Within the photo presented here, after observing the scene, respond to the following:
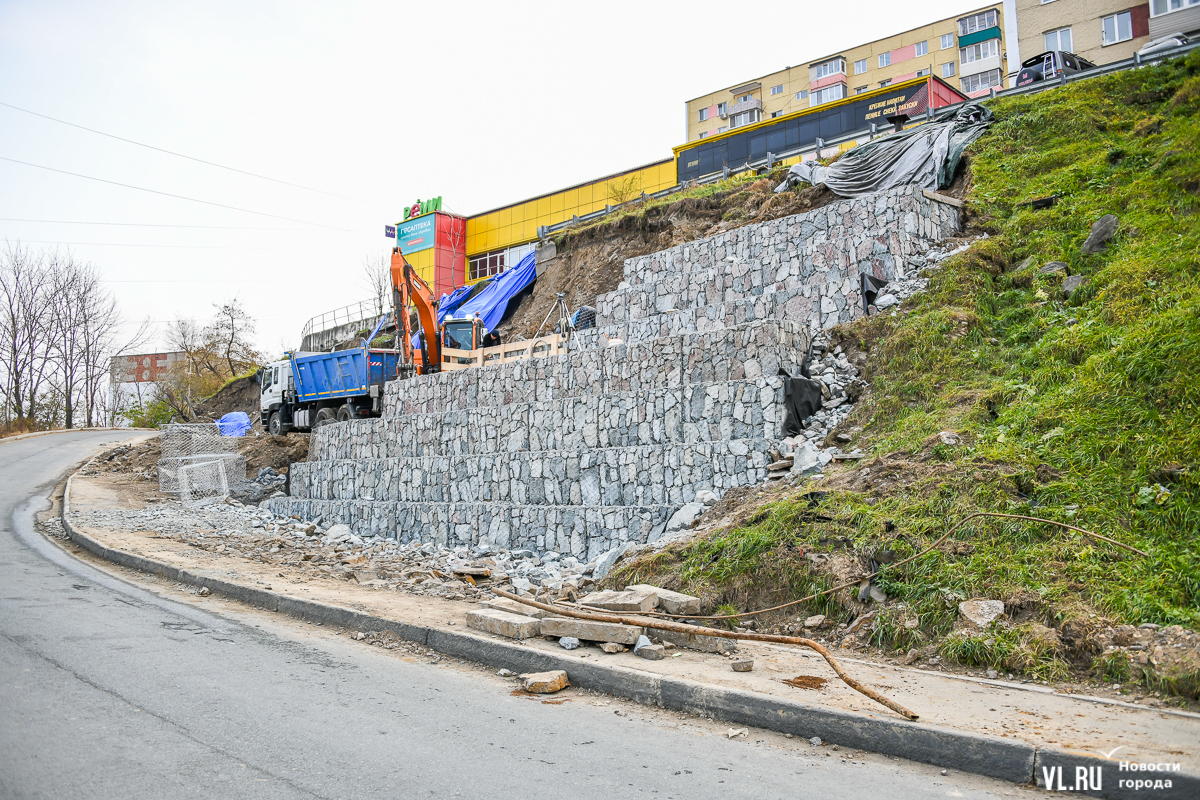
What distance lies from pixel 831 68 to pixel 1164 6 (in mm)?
26092

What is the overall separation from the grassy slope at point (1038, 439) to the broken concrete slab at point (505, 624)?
7.65 ft

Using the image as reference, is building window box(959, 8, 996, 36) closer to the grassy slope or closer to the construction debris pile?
the grassy slope

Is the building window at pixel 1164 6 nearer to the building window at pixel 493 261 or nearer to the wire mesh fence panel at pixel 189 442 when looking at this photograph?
the building window at pixel 493 261

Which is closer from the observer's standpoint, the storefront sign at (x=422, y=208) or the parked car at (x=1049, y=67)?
the parked car at (x=1049, y=67)

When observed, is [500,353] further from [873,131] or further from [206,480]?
[873,131]

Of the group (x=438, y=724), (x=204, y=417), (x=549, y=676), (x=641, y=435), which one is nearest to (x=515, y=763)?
(x=438, y=724)

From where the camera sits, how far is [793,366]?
12.8m

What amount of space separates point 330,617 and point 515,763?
475cm

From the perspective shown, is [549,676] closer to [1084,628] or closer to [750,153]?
[1084,628]

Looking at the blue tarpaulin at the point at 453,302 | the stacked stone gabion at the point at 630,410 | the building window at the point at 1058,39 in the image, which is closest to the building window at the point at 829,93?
the building window at the point at 1058,39

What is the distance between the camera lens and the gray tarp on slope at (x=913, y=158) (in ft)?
58.1

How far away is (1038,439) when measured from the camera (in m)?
7.93

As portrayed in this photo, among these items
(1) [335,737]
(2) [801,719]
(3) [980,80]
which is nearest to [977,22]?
(3) [980,80]

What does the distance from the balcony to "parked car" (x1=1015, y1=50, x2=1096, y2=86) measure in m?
35.1
